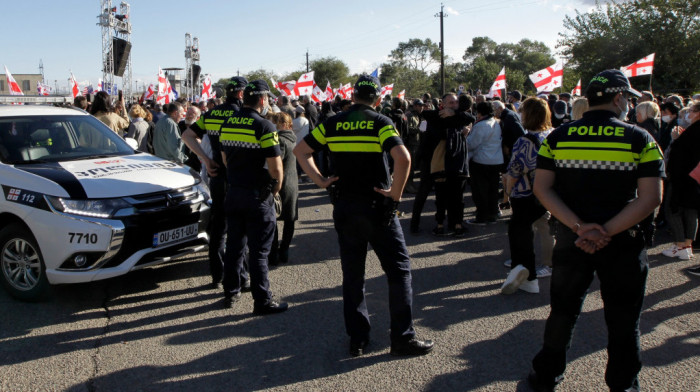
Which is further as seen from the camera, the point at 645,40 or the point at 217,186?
the point at 645,40

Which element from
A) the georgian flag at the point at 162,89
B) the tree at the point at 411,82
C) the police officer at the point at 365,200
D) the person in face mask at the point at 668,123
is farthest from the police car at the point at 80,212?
the tree at the point at 411,82

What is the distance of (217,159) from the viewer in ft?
17.1

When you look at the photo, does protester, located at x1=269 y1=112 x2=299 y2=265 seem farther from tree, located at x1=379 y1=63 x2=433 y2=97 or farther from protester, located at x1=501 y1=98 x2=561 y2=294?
tree, located at x1=379 y1=63 x2=433 y2=97

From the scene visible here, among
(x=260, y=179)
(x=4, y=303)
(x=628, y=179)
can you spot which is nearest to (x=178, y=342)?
(x=260, y=179)

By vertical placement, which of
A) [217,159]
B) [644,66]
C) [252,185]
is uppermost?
[644,66]

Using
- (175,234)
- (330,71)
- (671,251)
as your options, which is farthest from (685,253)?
(330,71)

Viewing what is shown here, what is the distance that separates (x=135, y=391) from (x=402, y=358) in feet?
6.06

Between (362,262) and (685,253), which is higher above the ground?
(362,262)

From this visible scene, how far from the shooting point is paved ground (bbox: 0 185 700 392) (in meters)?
3.53

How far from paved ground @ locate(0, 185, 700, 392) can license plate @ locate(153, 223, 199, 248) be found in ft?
1.94

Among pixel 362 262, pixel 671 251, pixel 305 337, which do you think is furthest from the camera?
pixel 671 251

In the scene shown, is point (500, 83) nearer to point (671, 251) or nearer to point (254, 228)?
point (671, 251)

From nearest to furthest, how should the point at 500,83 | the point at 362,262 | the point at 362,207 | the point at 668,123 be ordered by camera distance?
the point at 362,207 < the point at 362,262 < the point at 668,123 < the point at 500,83

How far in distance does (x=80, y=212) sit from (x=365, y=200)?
105 inches
